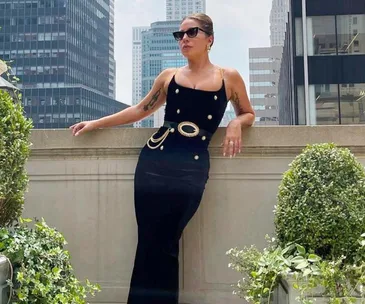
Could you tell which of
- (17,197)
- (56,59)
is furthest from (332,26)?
(56,59)

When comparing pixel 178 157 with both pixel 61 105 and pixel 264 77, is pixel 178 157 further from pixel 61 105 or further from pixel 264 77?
pixel 264 77

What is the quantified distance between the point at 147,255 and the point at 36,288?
0.84m

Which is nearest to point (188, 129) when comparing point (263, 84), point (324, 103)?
point (324, 103)

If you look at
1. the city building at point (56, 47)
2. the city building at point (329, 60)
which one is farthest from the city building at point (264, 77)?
the city building at point (329, 60)

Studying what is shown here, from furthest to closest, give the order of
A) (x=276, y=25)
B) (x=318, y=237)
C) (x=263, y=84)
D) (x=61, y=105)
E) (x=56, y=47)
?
(x=276, y=25) → (x=263, y=84) → (x=56, y=47) → (x=61, y=105) → (x=318, y=237)

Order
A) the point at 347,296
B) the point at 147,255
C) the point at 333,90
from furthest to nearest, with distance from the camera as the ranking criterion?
the point at 333,90 < the point at 147,255 < the point at 347,296

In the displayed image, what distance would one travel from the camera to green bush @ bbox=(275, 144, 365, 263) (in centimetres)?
213

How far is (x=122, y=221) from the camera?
3.11 m

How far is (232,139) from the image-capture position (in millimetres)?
2729

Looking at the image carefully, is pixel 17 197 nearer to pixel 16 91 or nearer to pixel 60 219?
pixel 16 91

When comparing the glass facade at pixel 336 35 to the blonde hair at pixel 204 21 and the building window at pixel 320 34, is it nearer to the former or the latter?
the building window at pixel 320 34

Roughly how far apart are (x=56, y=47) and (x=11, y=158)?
175ft

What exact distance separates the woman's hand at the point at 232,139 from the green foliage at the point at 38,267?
3.76 ft

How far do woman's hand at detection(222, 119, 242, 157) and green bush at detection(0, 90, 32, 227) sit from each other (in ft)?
3.84
